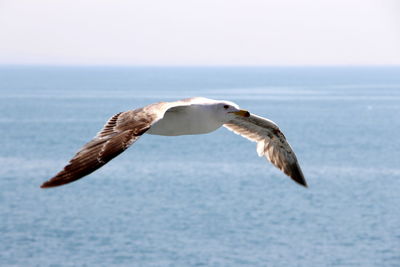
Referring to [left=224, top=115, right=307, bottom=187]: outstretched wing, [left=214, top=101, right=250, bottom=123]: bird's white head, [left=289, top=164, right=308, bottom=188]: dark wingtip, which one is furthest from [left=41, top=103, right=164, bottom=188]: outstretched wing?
[left=289, top=164, right=308, bottom=188]: dark wingtip

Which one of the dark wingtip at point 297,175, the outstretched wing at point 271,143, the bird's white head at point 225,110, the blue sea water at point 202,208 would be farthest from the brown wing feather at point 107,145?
the blue sea water at point 202,208

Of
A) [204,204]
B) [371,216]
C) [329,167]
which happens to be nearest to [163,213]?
[204,204]

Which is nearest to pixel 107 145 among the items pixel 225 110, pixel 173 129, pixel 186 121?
pixel 173 129

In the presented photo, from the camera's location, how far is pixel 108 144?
10.3 meters

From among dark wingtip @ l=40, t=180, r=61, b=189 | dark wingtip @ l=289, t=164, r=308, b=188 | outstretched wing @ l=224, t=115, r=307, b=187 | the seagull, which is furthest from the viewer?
outstretched wing @ l=224, t=115, r=307, b=187

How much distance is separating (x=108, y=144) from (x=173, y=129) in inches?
102

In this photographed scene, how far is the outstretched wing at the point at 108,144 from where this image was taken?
891 cm

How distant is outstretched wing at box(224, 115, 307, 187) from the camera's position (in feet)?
53.0

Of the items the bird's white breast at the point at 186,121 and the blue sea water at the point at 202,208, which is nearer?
the bird's white breast at the point at 186,121

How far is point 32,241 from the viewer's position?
302ft

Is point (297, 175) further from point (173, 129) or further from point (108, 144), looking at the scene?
point (108, 144)

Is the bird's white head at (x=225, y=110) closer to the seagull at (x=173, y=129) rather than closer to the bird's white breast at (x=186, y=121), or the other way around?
the seagull at (x=173, y=129)

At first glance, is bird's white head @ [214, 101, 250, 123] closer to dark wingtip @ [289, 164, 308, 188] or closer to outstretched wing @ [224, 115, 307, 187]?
outstretched wing @ [224, 115, 307, 187]

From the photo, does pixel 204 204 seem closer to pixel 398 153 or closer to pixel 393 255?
pixel 393 255
